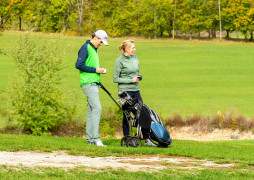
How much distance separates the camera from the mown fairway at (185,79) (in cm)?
2083

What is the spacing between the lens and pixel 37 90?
14141mm

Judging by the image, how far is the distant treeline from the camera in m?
74.5

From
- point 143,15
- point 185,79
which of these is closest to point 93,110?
point 185,79

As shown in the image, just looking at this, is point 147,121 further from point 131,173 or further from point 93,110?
point 131,173

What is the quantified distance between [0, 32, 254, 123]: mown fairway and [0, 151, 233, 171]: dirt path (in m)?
7.72

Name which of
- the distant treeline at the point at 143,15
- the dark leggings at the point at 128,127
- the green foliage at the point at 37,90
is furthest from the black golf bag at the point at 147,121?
the distant treeline at the point at 143,15

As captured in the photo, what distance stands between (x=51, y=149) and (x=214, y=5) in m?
73.1

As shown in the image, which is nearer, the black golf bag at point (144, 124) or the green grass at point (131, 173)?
the green grass at point (131, 173)

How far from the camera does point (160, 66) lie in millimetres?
35688

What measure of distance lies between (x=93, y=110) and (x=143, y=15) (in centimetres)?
7147

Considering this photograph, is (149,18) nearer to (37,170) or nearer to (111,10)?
(111,10)

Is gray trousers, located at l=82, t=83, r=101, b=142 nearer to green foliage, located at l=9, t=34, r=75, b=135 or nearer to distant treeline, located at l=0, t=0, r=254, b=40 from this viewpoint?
green foliage, located at l=9, t=34, r=75, b=135

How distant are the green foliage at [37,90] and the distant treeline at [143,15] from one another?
5656cm

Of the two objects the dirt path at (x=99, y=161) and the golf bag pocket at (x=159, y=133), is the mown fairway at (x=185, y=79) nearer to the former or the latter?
the golf bag pocket at (x=159, y=133)
